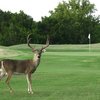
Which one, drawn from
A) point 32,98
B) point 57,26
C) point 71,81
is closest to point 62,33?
point 57,26

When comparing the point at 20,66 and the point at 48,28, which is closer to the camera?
the point at 20,66

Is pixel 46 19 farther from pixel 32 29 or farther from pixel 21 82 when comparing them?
pixel 21 82

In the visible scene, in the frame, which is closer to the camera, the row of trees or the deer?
the deer

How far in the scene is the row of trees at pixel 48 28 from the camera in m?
92.6

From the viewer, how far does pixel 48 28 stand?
9625 centimetres

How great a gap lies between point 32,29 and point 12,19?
575cm

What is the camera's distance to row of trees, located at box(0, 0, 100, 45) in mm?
92625

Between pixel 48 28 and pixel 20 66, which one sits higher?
pixel 48 28

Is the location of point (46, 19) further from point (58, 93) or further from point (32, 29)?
point (58, 93)

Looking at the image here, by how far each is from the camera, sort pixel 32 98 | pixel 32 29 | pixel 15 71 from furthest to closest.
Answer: pixel 32 29, pixel 15 71, pixel 32 98

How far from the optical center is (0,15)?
100062 mm

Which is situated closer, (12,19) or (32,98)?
(32,98)

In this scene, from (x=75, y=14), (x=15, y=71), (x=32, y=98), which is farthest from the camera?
(x=75, y=14)

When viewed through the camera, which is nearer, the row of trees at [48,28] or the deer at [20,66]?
the deer at [20,66]
